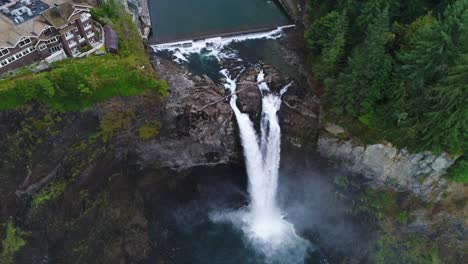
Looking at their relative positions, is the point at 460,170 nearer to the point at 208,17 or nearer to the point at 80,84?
the point at 208,17

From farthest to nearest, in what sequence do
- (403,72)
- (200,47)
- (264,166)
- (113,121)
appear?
(200,47), (264,166), (113,121), (403,72)

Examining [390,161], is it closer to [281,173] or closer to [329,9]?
[281,173]

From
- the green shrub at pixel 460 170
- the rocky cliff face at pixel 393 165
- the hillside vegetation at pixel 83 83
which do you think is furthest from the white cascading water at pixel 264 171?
the green shrub at pixel 460 170

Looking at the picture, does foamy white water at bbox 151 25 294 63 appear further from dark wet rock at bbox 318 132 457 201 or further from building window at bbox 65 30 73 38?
dark wet rock at bbox 318 132 457 201

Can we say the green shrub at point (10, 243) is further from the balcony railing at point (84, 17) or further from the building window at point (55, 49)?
the balcony railing at point (84, 17)

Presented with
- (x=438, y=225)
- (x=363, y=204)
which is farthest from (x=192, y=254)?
(x=438, y=225)

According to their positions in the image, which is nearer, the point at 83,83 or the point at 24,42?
the point at 24,42

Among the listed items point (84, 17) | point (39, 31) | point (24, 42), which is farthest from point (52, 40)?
point (84, 17)
